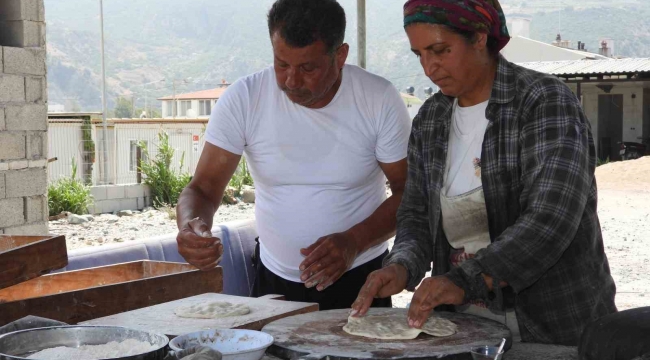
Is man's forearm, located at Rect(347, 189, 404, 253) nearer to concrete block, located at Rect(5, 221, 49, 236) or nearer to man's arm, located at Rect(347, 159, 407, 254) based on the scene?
man's arm, located at Rect(347, 159, 407, 254)

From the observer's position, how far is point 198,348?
1.75 meters

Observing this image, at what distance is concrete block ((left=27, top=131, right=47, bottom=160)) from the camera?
7.55 meters

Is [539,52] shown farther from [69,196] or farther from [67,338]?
[67,338]

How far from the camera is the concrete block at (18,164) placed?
741cm

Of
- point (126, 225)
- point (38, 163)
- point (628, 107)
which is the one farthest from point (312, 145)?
point (628, 107)

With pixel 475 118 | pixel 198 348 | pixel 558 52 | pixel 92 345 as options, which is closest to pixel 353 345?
pixel 198 348

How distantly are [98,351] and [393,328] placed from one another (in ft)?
2.86

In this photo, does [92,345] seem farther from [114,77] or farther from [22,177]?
[114,77]

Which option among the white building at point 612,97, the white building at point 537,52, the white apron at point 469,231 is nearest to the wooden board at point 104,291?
the white apron at point 469,231

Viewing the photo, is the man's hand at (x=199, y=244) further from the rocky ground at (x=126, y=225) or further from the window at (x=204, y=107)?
the window at (x=204, y=107)

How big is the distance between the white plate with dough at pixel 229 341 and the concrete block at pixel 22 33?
6.28 m

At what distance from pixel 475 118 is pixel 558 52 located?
44.2m

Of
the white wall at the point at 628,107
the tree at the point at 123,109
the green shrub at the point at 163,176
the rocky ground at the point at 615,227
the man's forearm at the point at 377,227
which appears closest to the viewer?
the man's forearm at the point at 377,227

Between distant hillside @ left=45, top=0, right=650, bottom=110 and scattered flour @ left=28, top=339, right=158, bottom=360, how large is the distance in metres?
94.0
